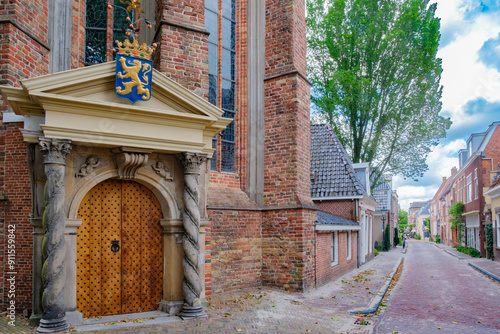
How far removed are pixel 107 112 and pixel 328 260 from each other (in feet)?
27.8

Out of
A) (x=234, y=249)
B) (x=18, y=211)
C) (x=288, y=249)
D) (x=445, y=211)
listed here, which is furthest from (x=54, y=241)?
(x=445, y=211)

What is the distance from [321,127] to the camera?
18.5m

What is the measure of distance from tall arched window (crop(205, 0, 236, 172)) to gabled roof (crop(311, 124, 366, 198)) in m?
A: 7.21

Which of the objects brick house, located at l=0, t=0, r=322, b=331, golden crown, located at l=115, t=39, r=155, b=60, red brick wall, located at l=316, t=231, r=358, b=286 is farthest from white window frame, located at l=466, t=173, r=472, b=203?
golden crown, located at l=115, t=39, r=155, b=60

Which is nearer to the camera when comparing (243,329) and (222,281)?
(243,329)

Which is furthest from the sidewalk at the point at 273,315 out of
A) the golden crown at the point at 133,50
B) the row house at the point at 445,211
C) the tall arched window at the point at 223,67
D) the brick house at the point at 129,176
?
the row house at the point at 445,211

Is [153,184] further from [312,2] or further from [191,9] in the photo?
[312,2]

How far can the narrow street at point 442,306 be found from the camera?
24.4 ft

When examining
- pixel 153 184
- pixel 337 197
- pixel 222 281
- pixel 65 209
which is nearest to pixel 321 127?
pixel 337 197

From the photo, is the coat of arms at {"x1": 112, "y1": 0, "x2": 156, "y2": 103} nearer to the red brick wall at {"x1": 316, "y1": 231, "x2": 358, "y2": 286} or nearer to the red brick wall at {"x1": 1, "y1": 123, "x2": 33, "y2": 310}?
the red brick wall at {"x1": 1, "y1": 123, "x2": 33, "y2": 310}

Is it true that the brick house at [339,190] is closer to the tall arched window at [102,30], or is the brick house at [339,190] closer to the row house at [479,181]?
the tall arched window at [102,30]

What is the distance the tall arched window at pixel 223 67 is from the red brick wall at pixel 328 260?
11.6ft

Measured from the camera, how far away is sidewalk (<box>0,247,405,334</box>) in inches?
257

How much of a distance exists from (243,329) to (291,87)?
6618mm
